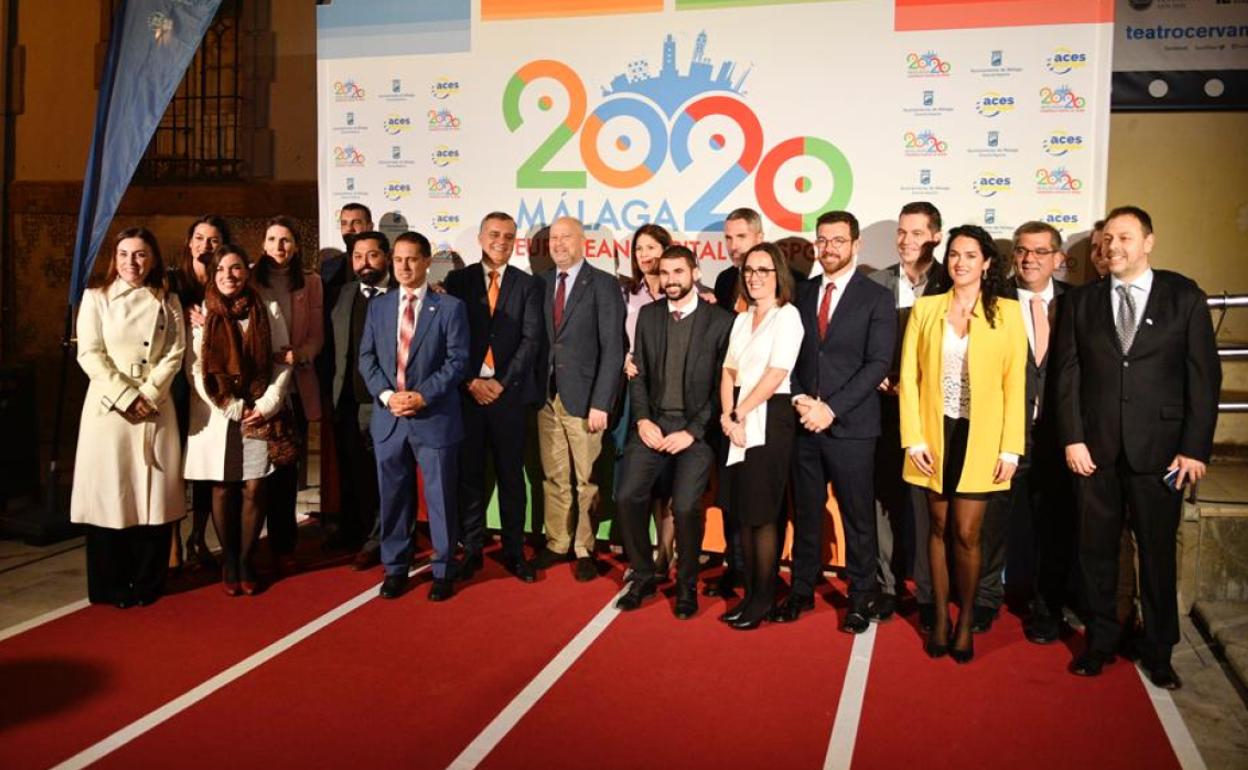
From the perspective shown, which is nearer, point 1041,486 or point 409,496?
point 1041,486

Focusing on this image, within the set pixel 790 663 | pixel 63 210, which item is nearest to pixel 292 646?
pixel 790 663

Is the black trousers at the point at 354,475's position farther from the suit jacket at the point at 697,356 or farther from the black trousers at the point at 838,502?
the black trousers at the point at 838,502

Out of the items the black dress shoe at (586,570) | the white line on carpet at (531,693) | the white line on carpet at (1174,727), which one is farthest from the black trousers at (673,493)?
the white line on carpet at (1174,727)

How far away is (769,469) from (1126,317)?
1.52m

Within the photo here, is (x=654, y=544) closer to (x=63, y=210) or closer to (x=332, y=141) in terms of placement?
(x=332, y=141)

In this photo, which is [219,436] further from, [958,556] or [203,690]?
[958,556]

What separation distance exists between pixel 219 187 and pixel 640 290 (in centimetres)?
578

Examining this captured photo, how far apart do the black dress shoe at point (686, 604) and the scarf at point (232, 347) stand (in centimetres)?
218

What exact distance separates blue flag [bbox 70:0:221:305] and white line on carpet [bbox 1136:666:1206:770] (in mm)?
5289

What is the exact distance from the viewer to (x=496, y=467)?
551 cm

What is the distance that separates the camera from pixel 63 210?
1028cm

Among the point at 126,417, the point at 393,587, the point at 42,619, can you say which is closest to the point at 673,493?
the point at 393,587

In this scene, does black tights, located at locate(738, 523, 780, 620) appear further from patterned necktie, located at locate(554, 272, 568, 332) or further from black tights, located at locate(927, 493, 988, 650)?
patterned necktie, located at locate(554, 272, 568, 332)

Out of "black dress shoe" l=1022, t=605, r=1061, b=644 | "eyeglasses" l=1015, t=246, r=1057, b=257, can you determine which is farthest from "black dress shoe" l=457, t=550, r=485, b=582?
"eyeglasses" l=1015, t=246, r=1057, b=257
